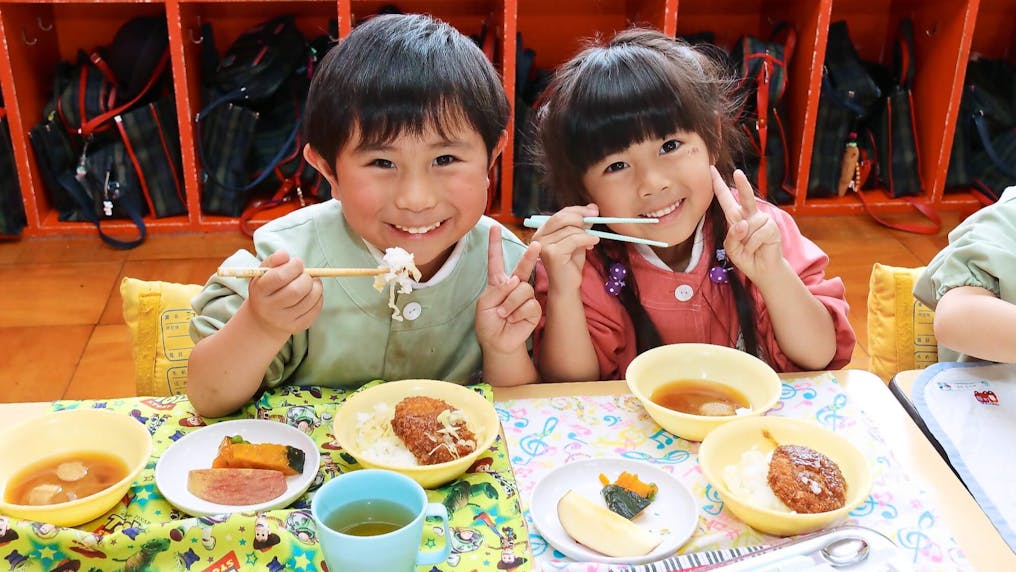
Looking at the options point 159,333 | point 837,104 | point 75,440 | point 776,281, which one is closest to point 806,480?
point 776,281

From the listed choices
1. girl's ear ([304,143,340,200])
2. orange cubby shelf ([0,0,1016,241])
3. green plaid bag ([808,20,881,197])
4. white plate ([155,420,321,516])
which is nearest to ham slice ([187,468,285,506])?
white plate ([155,420,321,516])

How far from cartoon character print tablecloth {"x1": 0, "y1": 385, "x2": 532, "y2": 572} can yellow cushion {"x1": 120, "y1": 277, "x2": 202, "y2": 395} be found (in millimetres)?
478

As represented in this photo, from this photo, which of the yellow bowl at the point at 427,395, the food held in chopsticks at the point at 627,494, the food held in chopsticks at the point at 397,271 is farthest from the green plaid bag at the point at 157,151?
the food held in chopsticks at the point at 627,494

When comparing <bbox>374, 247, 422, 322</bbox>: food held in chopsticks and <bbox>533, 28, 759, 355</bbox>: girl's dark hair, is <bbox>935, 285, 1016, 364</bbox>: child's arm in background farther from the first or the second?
<bbox>374, 247, 422, 322</bbox>: food held in chopsticks

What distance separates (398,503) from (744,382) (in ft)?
2.09

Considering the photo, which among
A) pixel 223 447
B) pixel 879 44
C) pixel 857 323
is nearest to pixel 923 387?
pixel 223 447

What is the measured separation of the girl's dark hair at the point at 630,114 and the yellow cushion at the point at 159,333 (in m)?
0.73

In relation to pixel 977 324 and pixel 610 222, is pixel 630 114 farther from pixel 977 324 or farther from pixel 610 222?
pixel 977 324

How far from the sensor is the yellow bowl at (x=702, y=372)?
1.33 meters

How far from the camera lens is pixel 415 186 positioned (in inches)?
52.0

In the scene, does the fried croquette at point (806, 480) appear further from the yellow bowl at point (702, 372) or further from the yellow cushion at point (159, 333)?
the yellow cushion at point (159, 333)

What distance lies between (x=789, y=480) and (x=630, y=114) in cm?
65

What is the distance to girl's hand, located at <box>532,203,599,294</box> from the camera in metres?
1.46

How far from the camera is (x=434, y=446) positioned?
119 cm
